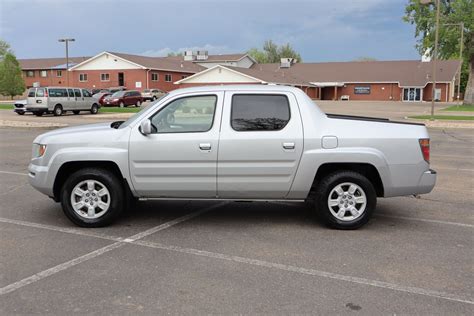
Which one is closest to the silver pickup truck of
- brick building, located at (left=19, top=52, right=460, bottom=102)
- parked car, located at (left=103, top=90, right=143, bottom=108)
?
parked car, located at (left=103, top=90, right=143, bottom=108)

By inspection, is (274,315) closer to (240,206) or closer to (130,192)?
(130,192)

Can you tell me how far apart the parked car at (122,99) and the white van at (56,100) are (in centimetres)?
916

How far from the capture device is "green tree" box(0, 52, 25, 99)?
59.5 m

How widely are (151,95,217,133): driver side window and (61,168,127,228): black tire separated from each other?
82 centimetres

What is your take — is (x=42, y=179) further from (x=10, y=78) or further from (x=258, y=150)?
(x=10, y=78)

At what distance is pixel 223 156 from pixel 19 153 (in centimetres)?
935

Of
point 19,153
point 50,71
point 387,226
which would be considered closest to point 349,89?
point 50,71

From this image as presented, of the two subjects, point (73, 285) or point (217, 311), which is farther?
point (73, 285)

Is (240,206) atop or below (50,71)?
below

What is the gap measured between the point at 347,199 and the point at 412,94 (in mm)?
68057

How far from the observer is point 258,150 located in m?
5.71

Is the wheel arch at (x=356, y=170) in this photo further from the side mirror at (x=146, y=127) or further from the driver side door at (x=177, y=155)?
the side mirror at (x=146, y=127)

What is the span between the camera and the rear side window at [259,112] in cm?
581

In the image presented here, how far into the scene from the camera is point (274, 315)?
12.1 ft
